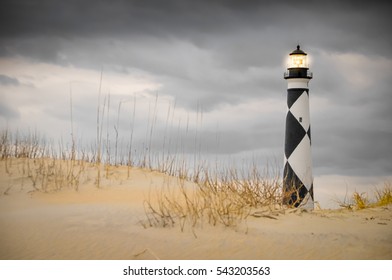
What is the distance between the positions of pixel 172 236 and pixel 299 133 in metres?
3.52

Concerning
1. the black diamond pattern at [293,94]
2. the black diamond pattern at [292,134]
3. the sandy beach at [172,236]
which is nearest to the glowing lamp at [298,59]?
the black diamond pattern at [293,94]

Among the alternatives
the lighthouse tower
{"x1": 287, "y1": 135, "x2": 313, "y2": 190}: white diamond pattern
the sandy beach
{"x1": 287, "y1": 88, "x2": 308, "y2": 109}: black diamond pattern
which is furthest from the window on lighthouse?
the sandy beach

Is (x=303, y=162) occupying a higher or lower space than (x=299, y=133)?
lower

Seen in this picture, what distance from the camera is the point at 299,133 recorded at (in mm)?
7441

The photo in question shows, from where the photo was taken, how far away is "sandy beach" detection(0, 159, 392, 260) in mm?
4273

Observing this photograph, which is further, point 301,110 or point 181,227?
point 301,110

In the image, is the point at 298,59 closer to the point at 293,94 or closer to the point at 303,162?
the point at 293,94

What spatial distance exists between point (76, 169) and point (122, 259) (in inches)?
148

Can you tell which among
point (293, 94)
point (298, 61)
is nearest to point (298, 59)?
point (298, 61)

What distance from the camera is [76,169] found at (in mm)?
7656

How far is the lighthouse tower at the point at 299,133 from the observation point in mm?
7391

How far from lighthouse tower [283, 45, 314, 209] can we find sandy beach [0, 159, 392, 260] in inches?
53.5
